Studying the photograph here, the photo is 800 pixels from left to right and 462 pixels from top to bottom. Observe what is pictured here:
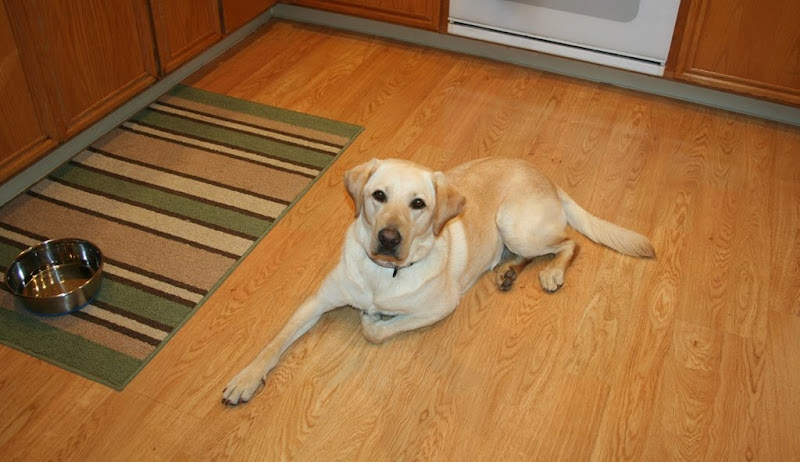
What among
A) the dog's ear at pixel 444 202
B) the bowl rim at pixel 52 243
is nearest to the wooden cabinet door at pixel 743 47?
the dog's ear at pixel 444 202

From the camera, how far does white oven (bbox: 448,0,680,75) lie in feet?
11.7

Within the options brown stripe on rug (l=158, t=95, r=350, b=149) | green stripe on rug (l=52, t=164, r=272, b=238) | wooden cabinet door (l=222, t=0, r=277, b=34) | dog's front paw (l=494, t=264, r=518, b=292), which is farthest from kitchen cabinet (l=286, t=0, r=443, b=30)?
dog's front paw (l=494, t=264, r=518, b=292)

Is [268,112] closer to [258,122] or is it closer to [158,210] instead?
[258,122]

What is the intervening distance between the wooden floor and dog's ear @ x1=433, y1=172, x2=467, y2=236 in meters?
0.48

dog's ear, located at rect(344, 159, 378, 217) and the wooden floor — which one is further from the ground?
dog's ear, located at rect(344, 159, 378, 217)

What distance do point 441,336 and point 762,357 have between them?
3.48 ft

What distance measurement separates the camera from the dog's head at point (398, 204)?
2.21 metres

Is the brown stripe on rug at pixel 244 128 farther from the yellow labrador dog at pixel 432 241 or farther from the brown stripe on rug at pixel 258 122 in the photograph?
the yellow labrador dog at pixel 432 241

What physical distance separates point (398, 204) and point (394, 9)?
7.09 feet

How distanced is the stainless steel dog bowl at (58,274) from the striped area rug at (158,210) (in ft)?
0.18

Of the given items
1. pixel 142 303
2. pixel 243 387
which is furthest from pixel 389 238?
pixel 142 303

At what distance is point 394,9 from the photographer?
4.07m

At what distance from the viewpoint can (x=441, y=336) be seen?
2557mm

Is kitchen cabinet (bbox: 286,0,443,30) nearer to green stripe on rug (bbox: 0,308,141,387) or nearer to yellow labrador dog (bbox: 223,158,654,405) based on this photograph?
yellow labrador dog (bbox: 223,158,654,405)
